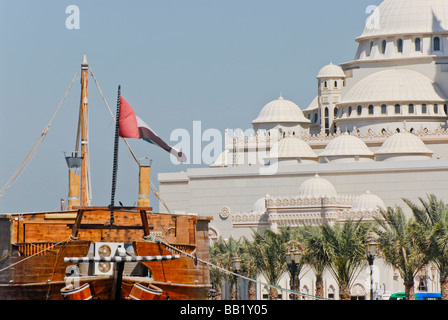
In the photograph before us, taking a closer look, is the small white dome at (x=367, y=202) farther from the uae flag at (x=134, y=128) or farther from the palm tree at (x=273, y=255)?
the uae flag at (x=134, y=128)

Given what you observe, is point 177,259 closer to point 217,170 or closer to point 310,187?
point 310,187

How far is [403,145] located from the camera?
93375 millimetres

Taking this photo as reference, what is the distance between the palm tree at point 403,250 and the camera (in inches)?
2084

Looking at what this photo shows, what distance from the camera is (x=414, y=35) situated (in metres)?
103

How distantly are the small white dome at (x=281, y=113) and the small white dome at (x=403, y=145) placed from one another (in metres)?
10.6

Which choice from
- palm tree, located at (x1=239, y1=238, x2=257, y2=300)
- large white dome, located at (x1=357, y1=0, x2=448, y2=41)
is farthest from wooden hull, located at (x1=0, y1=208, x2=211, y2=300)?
large white dome, located at (x1=357, y1=0, x2=448, y2=41)

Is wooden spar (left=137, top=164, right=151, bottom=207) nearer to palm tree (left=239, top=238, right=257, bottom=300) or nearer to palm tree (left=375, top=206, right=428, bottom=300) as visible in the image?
palm tree (left=375, top=206, right=428, bottom=300)

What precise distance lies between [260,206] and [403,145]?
9.99 m

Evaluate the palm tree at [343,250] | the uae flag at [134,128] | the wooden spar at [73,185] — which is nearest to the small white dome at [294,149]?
the palm tree at [343,250]

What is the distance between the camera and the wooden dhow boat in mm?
41281

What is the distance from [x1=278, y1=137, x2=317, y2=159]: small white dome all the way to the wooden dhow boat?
2049 inches
